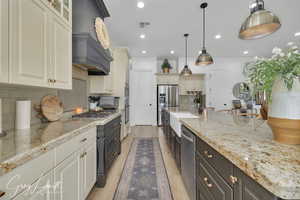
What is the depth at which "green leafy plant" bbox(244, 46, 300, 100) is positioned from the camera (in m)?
0.77

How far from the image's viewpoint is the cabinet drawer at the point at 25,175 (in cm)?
67

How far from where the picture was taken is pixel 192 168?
1.52 meters

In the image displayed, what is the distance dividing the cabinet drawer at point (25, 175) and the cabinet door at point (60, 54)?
809mm

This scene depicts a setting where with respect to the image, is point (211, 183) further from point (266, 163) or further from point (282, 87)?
point (282, 87)

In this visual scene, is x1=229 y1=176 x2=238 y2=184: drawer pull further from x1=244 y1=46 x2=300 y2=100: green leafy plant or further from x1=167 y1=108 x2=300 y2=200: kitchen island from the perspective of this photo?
x1=244 y1=46 x2=300 y2=100: green leafy plant

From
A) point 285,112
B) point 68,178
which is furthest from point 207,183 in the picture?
point 68,178

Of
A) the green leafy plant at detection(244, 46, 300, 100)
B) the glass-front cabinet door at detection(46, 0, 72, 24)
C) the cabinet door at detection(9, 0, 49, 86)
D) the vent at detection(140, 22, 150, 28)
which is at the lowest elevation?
the green leafy plant at detection(244, 46, 300, 100)

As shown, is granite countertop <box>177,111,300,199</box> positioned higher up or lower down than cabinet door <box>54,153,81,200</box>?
higher up

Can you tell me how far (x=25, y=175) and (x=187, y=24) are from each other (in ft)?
13.0

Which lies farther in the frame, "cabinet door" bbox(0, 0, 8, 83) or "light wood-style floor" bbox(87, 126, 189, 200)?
"light wood-style floor" bbox(87, 126, 189, 200)

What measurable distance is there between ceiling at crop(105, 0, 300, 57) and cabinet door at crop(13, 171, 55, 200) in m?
2.95

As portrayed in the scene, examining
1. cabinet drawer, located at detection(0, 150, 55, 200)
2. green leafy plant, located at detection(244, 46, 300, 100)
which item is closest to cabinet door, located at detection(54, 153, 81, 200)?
cabinet drawer, located at detection(0, 150, 55, 200)

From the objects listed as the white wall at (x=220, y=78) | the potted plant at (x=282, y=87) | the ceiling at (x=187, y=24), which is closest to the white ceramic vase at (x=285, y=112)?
the potted plant at (x=282, y=87)

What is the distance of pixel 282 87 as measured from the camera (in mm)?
809
